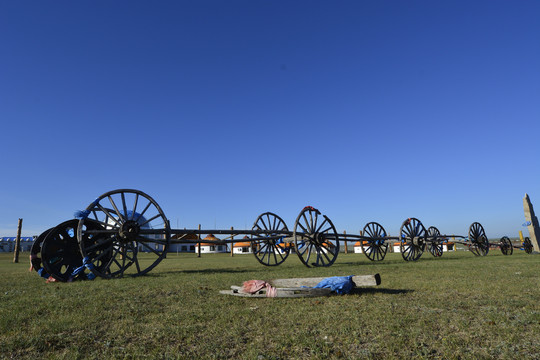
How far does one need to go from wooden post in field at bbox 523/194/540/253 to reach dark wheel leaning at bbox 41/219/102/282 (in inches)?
1275

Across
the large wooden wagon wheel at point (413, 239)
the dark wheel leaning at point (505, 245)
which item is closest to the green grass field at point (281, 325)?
the large wooden wagon wheel at point (413, 239)

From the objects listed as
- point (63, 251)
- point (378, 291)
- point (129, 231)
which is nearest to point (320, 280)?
point (378, 291)

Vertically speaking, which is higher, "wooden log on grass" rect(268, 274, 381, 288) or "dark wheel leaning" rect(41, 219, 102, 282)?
"dark wheel leaning" rect(41, 219, 102, 282)

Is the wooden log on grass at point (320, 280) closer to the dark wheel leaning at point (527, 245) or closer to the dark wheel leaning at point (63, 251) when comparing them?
the dark wheel leaning at point (63, 251)

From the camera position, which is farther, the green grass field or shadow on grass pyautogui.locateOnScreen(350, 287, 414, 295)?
shadow on grass pyautogui.locateOnScreen(350, 287, 414, 295)

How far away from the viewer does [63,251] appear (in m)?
12.1

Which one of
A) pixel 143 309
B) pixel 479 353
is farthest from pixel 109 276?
pixel 479 353

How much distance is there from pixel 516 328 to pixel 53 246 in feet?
45.0

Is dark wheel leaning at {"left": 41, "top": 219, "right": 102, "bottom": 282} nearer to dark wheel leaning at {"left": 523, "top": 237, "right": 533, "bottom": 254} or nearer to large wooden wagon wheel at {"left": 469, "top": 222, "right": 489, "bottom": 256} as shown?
large wooden wagon wheel at {"left": 469, "top": 222, "right": 489, "bottom": 256}

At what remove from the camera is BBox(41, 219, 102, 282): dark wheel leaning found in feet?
37.2

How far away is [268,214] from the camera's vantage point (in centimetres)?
1831

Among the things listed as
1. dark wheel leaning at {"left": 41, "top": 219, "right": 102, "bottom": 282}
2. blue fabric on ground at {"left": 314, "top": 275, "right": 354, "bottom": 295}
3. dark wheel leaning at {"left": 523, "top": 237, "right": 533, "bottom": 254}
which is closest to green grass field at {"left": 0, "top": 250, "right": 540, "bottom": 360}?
blue fabric on ground at {"left": 314, "top": 275, "right": 354, "bottom": 295}

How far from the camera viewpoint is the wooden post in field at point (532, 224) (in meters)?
26.5

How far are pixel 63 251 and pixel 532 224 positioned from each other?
33720mm
